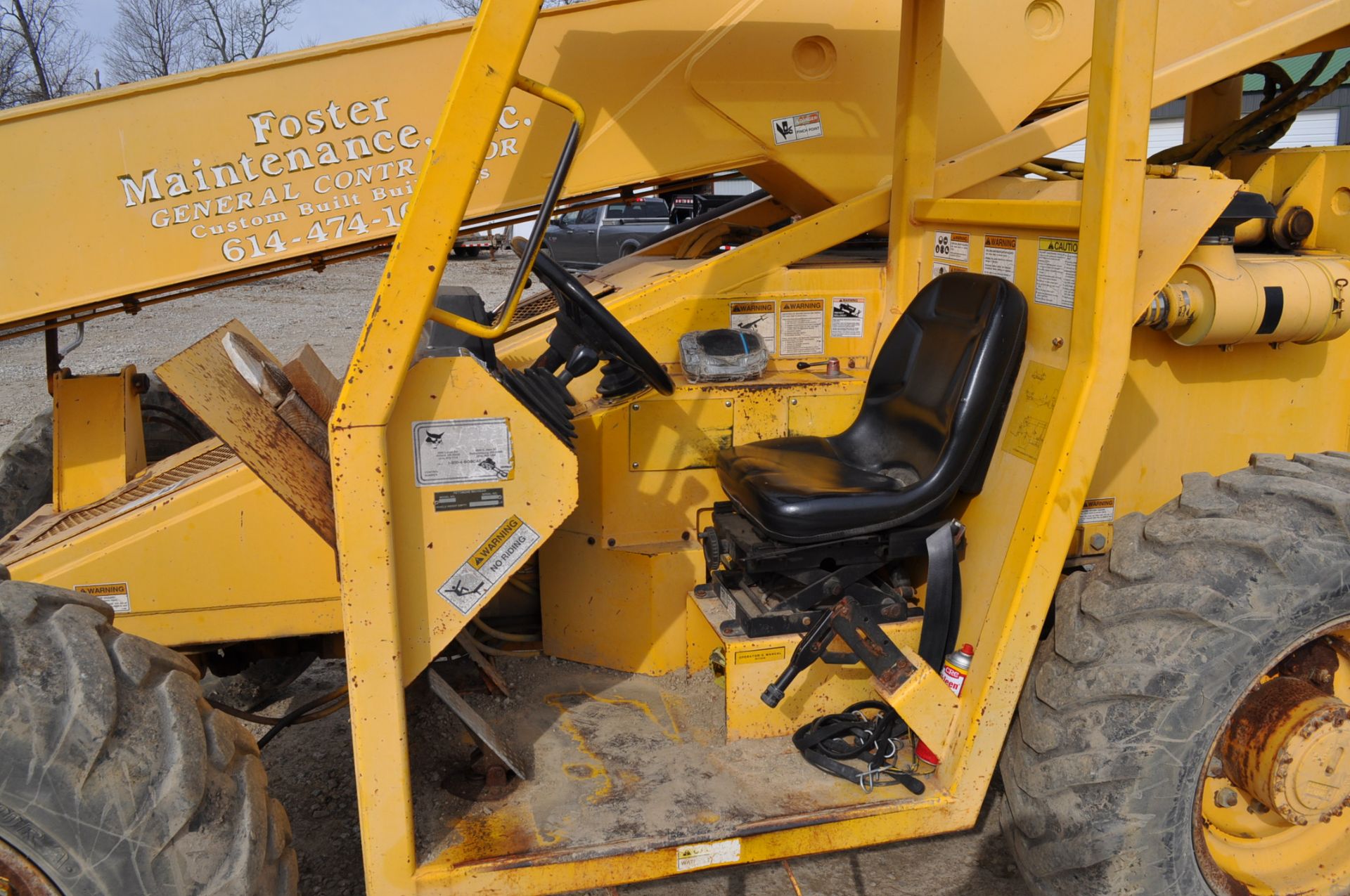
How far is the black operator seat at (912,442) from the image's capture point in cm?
259

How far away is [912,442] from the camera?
283cm

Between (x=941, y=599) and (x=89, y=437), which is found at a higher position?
(x=89, y=437)

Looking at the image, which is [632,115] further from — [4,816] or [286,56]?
[4,816]

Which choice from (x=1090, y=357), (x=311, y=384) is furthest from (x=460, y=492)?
(x=1090, y=357)

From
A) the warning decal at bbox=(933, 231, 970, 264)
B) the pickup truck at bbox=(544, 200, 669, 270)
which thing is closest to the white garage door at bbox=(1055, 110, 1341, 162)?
the pickup truck at bbox=(544, 200, 669, 270)

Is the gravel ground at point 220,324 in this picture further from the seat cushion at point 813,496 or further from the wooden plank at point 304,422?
the seat cushion at point 813,496

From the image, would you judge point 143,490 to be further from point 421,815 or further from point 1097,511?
point 1097,511

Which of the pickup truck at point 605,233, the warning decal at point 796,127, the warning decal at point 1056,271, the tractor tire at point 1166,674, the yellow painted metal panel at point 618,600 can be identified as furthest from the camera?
the pickup truck at point 605,233

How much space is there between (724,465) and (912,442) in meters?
0.52

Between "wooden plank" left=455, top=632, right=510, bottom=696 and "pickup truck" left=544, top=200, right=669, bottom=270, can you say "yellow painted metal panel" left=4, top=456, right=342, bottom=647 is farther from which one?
"pickup truck" left=544, top=200, right=669, bottom=270

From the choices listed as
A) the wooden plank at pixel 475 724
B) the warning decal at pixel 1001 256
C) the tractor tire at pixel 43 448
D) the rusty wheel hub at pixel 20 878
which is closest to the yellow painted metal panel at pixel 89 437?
the tractor tire at pixel 43 448

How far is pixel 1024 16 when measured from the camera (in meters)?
3.46

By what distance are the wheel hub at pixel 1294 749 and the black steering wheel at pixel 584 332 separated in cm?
164

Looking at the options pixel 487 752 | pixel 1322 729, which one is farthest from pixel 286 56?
pixel 1322 729
